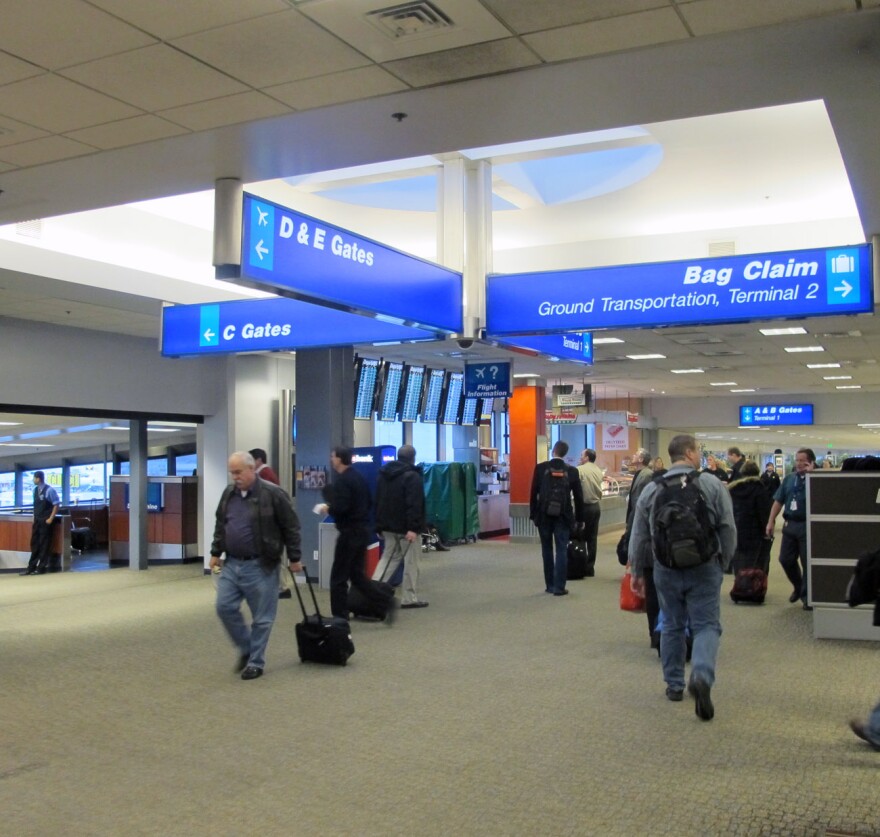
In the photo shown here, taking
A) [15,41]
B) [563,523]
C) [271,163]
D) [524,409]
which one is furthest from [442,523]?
[15,41]

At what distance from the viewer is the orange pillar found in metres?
18.0

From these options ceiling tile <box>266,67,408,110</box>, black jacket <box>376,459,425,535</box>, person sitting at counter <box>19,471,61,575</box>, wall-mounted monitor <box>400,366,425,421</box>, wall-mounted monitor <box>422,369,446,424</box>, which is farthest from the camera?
wall-mounted monitor <box>422,369,446,424</box>

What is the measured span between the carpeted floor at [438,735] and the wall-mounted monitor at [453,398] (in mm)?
9303

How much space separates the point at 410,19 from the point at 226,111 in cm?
133

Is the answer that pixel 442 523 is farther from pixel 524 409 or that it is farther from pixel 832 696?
pixel 832 696

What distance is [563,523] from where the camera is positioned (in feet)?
33.4

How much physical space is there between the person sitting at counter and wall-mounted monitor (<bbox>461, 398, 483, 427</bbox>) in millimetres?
7620

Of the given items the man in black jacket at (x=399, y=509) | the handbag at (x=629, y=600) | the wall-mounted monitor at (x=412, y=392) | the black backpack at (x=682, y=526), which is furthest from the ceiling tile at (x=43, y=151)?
the wall-mounted monitor at (x=412, y=392)

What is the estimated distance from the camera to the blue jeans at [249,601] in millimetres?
6586

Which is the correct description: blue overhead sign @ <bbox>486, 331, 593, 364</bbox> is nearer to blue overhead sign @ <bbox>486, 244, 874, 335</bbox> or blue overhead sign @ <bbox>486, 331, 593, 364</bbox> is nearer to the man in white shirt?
blue overhead sign @ <bbox>486, 244, 874, 335</bbox>

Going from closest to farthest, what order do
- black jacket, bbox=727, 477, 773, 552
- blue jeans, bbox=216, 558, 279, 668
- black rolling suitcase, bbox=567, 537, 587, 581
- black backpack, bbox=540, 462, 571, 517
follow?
blue jeans, bbox=216, 558, 279, 668, black jacket, bbox=727, 477, 773, 552, black backpack, bbox=540, 462, 571, 517, black rolling suitcase, bbox=567, 537, 587, 581

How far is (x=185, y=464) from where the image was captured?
65.7 ft

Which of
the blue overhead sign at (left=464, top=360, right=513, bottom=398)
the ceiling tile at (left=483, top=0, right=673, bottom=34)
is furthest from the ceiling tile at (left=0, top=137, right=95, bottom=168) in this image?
the blue overhead sign at (left=464, top=360, right=513, bottom=398)

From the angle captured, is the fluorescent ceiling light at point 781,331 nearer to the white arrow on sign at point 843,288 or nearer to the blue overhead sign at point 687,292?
the blue overhead sign at point 687,292
